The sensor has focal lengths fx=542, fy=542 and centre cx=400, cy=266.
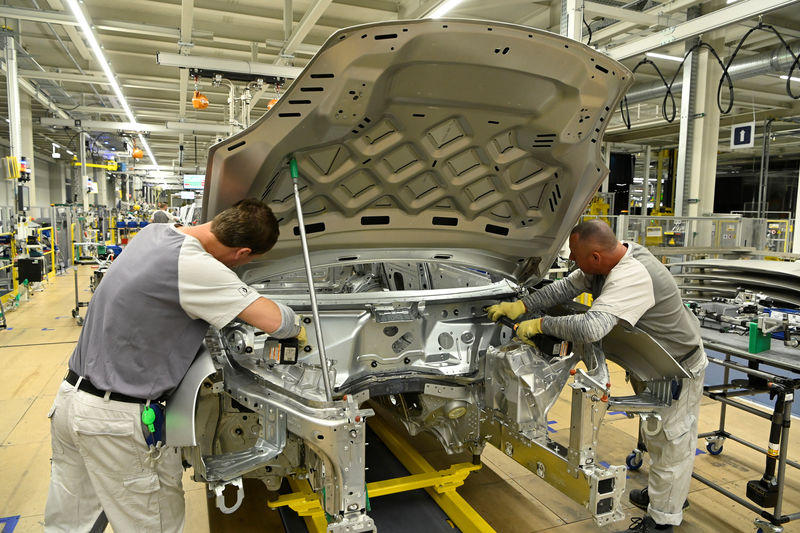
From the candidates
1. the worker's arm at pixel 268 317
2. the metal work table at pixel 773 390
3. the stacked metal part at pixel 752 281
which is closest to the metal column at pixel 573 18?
the stacked metal part at pixel 752 281

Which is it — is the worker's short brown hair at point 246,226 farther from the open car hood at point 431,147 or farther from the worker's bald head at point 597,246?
the worker's bald head at point 597,246

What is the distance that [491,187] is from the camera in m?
2.48

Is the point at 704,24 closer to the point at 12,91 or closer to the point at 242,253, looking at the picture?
the point at 242,253

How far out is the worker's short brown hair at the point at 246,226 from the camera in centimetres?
189

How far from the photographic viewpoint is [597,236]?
2494 millimetres

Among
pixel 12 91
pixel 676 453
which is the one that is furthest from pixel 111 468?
pixel 12 91

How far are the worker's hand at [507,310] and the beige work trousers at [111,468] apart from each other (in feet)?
5.16

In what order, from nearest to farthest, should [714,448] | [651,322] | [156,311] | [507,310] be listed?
[156,311]
[651,322]
[507,310]
[714,448]

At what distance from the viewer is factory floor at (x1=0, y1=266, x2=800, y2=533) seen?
9.21 feet

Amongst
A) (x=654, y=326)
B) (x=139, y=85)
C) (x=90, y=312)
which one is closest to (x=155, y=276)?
(x=90, y=312)

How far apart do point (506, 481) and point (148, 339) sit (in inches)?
90.2

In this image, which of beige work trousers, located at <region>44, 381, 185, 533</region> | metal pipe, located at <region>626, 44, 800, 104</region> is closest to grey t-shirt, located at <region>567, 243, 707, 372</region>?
beige work trousers, located at <region>44, 381, 185, 533</region>

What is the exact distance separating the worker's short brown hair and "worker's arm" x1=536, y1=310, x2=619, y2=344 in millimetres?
1309

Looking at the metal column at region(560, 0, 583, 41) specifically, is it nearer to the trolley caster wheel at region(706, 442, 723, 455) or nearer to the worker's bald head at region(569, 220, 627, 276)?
the worker's bald head at region(569, 220, 627, 276)
